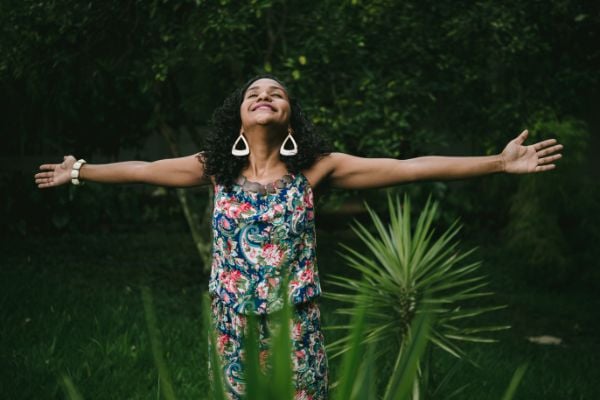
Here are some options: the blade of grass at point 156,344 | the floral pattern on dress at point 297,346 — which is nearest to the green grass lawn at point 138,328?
the floral pattern on dress at point 297,346

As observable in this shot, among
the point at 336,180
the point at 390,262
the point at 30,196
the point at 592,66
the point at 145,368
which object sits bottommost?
the point at 145,368

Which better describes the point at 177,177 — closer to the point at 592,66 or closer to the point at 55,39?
the point at 55,39

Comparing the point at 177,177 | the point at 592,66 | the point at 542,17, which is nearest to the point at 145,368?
the point at 177,177

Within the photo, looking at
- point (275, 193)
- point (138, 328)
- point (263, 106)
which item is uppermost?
point (263, 106)

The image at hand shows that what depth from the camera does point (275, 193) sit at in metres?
2.41

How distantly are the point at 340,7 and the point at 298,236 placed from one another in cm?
321

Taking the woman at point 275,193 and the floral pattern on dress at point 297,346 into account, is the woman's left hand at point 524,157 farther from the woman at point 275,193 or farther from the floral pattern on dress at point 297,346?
the floral pattern on dress at point 297,346

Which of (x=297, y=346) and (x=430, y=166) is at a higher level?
(x=430, y=166)

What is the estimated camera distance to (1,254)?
7535 mm

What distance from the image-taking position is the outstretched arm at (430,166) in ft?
7.86

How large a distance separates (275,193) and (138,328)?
288cm

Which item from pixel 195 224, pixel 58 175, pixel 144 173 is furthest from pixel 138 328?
pixel 144 173

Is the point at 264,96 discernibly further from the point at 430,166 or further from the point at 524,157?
the point at 524,157

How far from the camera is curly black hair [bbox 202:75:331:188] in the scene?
251 centimetres
